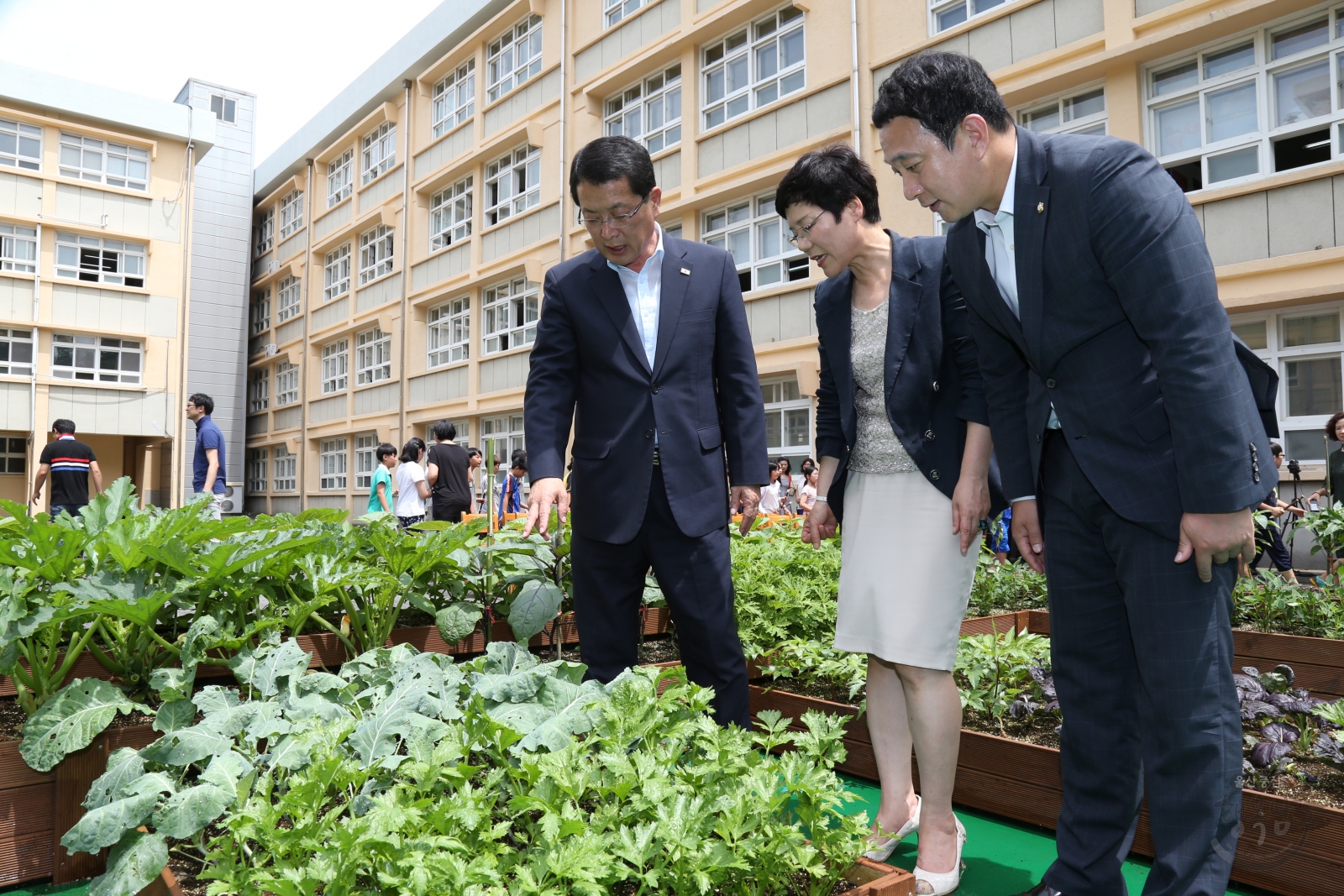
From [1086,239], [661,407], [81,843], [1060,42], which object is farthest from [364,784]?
[1060,42]

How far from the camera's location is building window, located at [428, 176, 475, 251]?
24.2 m

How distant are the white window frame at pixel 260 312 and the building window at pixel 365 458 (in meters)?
10.2

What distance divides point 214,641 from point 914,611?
218 cm

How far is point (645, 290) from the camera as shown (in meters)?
3.02

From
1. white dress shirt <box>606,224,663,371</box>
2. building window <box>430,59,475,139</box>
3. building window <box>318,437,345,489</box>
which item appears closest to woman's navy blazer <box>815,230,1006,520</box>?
white dress shirt <box>606,224,663,371</box>

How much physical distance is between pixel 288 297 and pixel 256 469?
699 cm

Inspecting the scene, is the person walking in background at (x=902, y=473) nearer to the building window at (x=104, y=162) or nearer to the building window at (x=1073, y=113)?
the building window at (x=1073, y=113)

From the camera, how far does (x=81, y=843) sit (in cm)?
203

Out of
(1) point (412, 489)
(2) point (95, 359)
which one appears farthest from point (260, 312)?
(1) point (412, 489)

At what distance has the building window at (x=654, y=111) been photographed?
18375 mm

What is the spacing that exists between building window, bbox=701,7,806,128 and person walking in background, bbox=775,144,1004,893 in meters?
14.3

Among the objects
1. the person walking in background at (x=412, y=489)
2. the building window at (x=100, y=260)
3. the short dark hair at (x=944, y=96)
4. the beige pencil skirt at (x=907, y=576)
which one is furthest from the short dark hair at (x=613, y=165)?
the building window at (x=100, y=260)

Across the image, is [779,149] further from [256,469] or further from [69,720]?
[256,469]

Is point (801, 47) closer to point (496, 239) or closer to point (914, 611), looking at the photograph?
point (496, 239)
